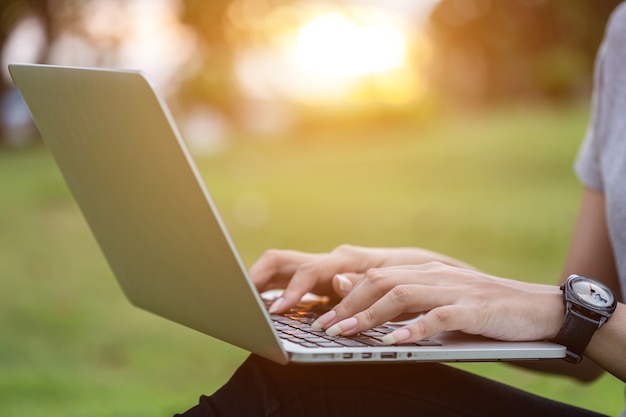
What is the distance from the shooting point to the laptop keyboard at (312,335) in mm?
1237

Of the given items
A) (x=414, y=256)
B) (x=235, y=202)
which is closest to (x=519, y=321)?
(x=414, y=256)

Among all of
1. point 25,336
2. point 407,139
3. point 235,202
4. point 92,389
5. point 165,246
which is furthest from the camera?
point 407,139

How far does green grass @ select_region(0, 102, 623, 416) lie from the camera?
12.7 feet

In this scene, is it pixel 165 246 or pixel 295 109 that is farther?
pixel 295 109

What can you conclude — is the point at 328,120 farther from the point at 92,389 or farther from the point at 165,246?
the point at 165,246

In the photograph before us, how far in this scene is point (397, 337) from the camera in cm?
123

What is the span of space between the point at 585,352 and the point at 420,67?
51.7ft

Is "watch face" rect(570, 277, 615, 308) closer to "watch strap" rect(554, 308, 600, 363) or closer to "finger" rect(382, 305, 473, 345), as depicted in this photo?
"watch strap" rect(554, 308, 600, 363)

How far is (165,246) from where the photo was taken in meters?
1.31

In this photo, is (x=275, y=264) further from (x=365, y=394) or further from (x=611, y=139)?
(x=611, y=139)

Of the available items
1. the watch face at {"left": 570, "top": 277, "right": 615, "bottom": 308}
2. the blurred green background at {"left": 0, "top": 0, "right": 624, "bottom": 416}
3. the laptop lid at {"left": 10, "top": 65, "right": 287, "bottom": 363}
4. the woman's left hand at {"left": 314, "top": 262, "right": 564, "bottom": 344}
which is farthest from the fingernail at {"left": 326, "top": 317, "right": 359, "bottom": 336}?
the blurred green background at {"left": 0, "top": 0, "right": 624, "bottom": 416}

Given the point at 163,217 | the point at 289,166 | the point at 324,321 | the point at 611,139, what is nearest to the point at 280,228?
the point at 289,166

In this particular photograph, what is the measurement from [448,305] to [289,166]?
11.1 meters

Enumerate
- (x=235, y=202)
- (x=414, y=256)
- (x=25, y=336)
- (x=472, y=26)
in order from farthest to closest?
(x=472, y=26) → (x=235, y=202) → (x=25, y=336) → (x=414, y=256)
